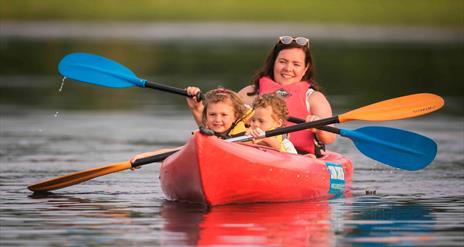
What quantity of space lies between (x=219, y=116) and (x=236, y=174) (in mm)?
642

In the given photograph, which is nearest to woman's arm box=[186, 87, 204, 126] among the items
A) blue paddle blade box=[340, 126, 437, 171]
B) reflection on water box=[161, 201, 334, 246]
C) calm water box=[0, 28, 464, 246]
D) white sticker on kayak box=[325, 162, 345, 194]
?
calm water box=[0, 28, 464, 246]

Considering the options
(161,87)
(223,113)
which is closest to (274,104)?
(223,113)

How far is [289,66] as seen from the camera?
14.6 meters

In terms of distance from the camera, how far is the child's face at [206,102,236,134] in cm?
1283

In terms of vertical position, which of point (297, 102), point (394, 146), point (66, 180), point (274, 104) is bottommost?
point (66, 180)

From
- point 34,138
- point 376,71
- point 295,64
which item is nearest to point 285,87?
point 295,64

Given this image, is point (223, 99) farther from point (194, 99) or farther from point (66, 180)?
point (66, 180)

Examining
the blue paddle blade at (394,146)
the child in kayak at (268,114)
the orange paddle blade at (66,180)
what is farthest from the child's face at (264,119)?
the orange paddle blade at (66,180)

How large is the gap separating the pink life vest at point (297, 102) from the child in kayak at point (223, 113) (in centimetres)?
127

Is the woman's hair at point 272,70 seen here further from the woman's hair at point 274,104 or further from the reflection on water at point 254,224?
the reflection on water at point 254,224

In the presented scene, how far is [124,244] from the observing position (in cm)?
1069

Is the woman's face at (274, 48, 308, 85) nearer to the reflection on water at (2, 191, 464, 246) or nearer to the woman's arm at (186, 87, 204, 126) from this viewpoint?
the woman's arm at (186, 87, 204, 126)

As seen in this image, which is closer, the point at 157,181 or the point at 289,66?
the point at 289,66

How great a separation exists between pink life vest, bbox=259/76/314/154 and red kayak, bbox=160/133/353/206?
0.67 meters
